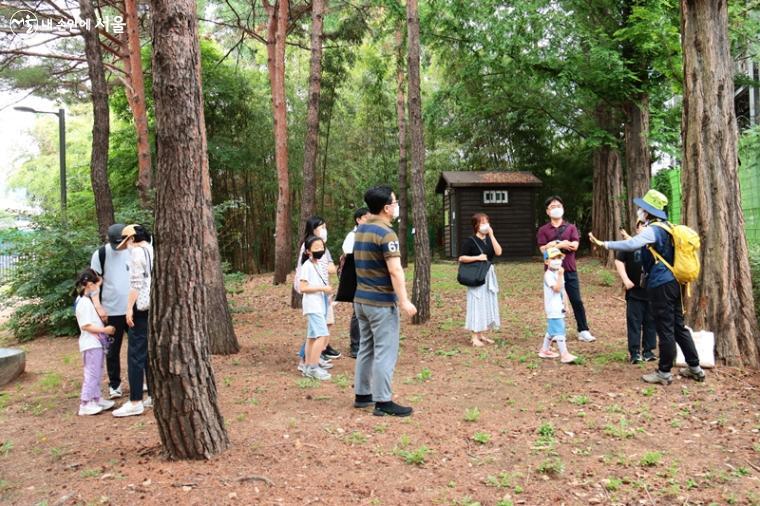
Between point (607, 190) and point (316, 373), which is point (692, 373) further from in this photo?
point (607, 190)

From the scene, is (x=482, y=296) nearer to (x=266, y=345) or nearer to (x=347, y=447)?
(x=266, y=345)

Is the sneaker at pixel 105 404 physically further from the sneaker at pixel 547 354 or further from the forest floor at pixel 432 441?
the sneaker at pixel 547 354

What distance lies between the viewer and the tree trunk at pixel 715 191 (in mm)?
6316

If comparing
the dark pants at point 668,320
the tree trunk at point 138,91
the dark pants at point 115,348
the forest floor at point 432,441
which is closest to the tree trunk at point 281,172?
the tree trunk at point 138,91

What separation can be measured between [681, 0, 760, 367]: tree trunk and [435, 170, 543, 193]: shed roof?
45.8 ft

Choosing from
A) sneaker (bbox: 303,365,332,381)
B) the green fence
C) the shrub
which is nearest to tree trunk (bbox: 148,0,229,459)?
sneaker (bbox: 303,365,332,381)

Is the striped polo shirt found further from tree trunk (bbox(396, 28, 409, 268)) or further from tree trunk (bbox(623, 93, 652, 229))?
tree trunk (bbox(396, 28, 409, 268))

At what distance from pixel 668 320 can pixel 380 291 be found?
288 cm

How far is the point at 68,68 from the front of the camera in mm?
16156

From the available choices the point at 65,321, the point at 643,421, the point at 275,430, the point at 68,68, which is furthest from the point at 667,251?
the point at 68,68

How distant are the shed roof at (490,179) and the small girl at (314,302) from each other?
48.5 feet

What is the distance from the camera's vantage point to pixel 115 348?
226 inches

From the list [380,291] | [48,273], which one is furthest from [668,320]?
[48,273]

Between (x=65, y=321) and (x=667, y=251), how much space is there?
9841 mm
